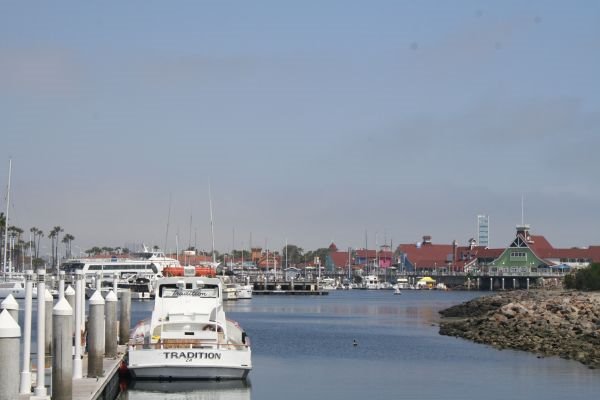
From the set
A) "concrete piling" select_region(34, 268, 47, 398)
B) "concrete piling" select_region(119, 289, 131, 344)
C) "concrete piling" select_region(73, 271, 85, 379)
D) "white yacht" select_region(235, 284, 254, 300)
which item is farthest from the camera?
"white yacht" select_region(235, 284, 254, 300)

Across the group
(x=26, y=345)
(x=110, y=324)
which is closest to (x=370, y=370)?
(x=110, y=324)

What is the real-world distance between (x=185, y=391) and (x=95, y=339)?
4619mm

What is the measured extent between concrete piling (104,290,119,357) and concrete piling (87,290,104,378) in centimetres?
593

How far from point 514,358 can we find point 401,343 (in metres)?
13.7

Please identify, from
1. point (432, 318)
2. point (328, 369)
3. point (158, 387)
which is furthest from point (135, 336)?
point (432, 318)

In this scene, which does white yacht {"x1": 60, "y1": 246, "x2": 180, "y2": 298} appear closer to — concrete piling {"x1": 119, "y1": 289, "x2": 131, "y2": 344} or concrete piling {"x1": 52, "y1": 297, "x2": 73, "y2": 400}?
concrete piling {"x1": 119, "y1": 289, "x2": 131, "y2": 344}

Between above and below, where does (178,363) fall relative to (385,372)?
above

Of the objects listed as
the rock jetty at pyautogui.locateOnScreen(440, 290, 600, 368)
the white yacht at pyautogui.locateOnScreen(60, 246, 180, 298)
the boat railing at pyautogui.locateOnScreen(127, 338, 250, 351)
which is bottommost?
the rock jetty at pyautogui.locateOnScreen(440, 290, 600, 368)

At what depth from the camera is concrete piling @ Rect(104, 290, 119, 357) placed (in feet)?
131

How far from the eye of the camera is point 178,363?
36.6 m

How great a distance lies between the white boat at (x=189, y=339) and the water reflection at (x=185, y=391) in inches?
9.9

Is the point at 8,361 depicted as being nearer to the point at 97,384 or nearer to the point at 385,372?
the point at 97,384

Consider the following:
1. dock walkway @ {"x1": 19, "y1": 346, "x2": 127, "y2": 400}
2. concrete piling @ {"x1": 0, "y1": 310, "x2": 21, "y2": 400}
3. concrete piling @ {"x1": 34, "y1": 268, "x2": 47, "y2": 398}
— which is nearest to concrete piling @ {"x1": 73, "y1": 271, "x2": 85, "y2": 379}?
dock walkway @ {"x1": 19, "y1": 346, "x2": 127, "y2": 400}

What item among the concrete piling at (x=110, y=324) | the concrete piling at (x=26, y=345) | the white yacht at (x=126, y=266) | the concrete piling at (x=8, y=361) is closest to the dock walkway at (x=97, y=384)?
the concrete piling at (x=26, y=345)
